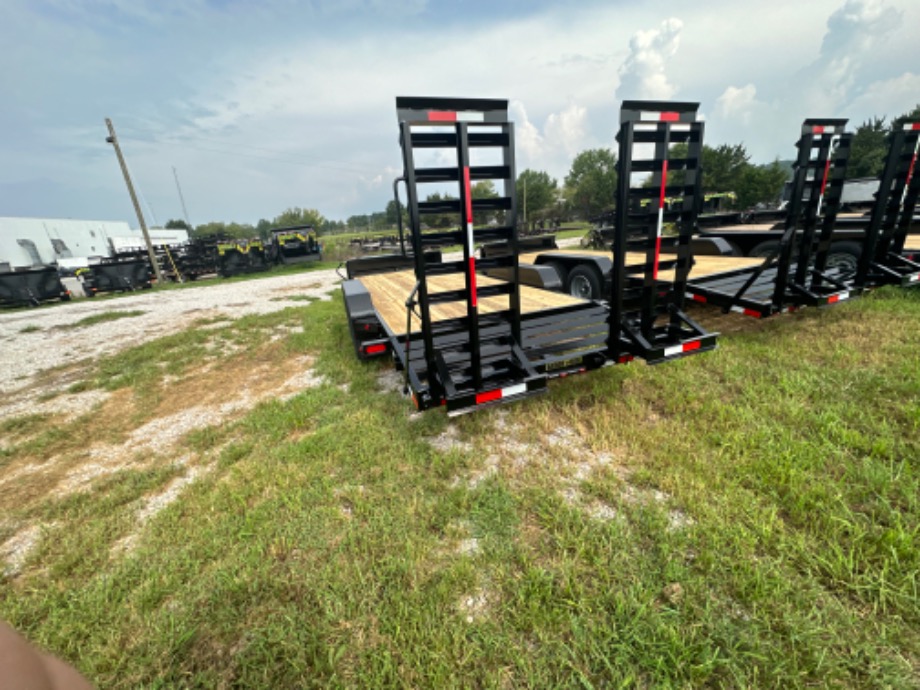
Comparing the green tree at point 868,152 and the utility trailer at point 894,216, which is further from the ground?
the green tree at point 868,152

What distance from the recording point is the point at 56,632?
6.23 ft

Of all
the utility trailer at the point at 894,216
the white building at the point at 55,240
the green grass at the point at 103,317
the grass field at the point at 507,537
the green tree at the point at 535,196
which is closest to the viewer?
the grass field at the point at 507,537

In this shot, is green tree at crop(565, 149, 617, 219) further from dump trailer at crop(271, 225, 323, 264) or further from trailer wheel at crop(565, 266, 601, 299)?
trailer wheel at crop(565, 266, 601, 299)

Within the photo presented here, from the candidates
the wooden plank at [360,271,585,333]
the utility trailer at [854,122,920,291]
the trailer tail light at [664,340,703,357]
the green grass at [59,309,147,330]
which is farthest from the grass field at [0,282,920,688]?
the green grass at [59,309,147,330]

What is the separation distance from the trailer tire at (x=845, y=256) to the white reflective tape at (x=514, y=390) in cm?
634

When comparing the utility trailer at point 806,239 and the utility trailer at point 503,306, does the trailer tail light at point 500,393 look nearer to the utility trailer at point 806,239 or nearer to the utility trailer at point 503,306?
the utility trailer at point 503,306

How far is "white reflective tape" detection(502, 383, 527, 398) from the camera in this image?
115 inches

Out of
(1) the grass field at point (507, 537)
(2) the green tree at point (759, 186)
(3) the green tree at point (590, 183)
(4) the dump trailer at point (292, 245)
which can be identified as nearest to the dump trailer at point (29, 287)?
(4) the dump trailer at point (292, 245)

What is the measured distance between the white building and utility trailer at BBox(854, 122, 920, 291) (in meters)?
43.1

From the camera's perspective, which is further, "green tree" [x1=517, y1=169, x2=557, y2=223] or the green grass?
"green tree" [x1=517, y1=169, x2=557, y2=223]

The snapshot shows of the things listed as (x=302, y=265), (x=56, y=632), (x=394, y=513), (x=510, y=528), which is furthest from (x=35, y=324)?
(x=510, y=528)

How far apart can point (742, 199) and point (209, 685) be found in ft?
153

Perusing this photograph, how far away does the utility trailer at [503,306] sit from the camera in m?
2.55

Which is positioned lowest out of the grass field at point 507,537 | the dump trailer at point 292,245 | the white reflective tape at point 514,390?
the grass field at point 507,537
